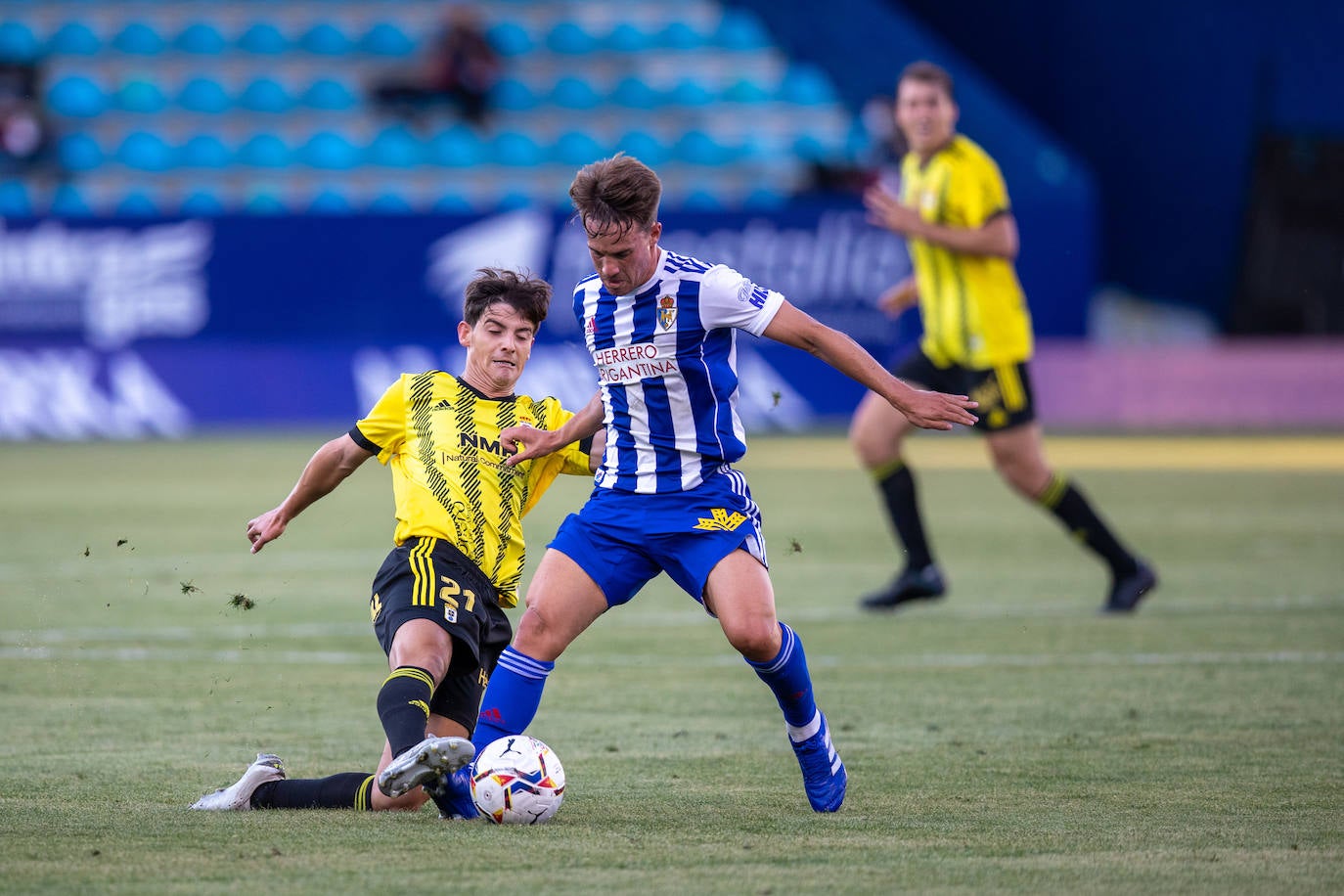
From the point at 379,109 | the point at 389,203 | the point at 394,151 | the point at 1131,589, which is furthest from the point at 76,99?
the point at 1131,589

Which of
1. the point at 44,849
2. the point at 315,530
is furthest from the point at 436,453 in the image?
the point at 315,530

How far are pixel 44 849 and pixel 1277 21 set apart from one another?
1001 inches

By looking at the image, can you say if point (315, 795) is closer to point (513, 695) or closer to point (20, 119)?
point (513, 695)

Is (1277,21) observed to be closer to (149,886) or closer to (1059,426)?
(1059,426)

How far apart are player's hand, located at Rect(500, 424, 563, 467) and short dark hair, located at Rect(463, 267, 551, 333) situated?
36 cm

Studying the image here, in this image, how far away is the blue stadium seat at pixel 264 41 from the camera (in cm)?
2592

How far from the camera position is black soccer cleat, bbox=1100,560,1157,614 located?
355 inches

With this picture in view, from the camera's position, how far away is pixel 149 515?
1322 centimetres

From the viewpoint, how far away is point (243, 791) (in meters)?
4.90

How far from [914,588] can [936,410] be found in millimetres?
4333

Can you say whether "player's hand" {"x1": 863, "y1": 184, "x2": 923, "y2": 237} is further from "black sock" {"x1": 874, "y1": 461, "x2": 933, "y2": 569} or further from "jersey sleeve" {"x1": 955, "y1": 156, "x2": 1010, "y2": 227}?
"black sock" {"x1": 874, "y1": 461, "x2": 933, "y2": 569}

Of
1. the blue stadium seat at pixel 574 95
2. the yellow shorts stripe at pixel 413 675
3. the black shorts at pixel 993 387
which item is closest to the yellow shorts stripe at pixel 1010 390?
the black shorts at pixel 993 387

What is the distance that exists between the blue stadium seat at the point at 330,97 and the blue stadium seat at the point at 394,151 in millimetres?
1109

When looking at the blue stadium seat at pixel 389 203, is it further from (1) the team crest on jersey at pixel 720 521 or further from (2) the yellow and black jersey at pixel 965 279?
(1) the team crest on jersey at pixel 720 521
